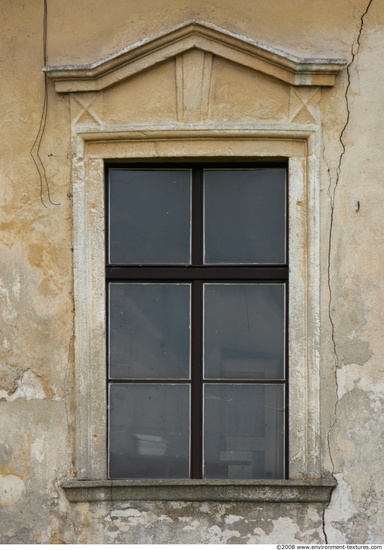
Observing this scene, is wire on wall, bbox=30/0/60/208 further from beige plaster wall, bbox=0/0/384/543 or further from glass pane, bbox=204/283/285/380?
glass pane, bbox=204/283/285/380

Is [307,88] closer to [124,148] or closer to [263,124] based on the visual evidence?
[263,124]

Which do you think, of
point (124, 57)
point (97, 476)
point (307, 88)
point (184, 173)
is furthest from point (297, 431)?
point (124, 57)

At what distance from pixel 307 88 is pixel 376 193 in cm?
75

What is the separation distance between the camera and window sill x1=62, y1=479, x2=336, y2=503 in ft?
17.3

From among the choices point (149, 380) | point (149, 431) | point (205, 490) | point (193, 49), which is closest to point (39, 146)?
point (193, 49)

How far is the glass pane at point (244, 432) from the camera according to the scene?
545cm

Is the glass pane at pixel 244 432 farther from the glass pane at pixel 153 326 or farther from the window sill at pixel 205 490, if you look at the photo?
the glass pane at pixel 153 326

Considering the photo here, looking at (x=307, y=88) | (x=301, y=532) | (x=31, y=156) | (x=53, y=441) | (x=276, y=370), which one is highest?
(x=307, y=88)

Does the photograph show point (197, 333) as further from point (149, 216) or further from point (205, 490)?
point (205, 490)

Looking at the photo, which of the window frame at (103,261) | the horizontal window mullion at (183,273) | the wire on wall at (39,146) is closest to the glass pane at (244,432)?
the window frame at (103,261)

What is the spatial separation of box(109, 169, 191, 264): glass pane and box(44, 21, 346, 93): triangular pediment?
59 centimetres

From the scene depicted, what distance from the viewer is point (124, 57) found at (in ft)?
17.5

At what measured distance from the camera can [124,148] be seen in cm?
545

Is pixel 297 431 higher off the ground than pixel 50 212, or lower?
lower
